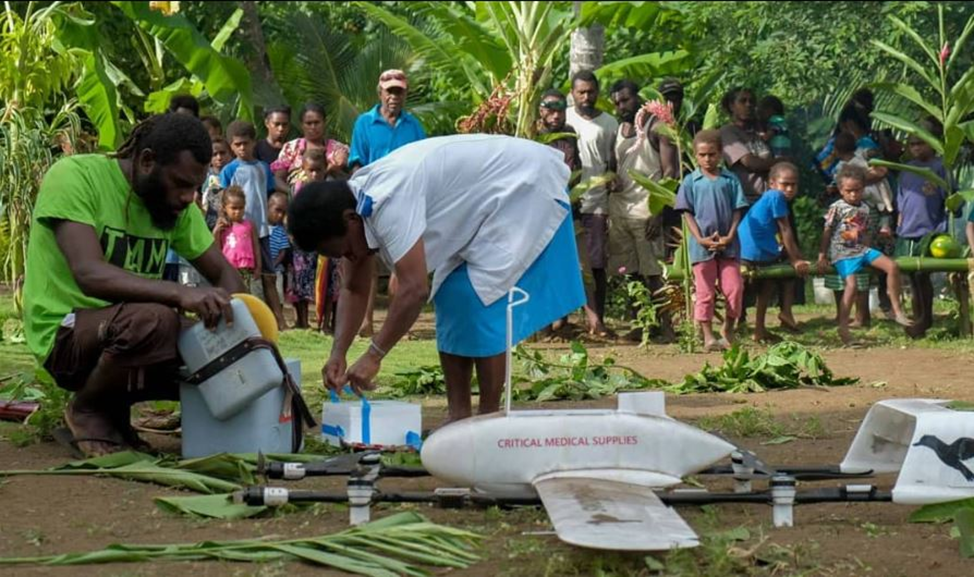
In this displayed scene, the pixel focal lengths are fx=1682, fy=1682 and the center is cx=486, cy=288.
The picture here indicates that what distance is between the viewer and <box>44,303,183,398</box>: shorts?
6.14 metres

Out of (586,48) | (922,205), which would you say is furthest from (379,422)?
(586,48)

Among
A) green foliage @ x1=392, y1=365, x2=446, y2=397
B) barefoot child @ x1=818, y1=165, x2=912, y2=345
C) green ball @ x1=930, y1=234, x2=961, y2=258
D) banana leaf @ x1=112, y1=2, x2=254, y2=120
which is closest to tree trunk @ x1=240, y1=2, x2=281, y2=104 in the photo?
banana leaf @ x1=112, y1=2, x2=254, y2=120

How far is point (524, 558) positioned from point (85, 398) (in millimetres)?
2595

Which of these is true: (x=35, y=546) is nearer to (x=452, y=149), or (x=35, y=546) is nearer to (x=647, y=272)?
(x=452, y=149)

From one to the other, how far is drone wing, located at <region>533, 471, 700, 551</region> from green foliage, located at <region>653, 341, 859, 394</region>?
3.79 meters

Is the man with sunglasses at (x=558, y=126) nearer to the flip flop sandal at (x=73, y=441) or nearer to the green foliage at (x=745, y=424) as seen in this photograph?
the green foliage at (x=745, y=424)

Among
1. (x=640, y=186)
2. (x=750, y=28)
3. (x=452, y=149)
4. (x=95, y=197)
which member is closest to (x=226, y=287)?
(x=95, y=197)

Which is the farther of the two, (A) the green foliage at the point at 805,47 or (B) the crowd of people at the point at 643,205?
(A) the green foliage at the point at 805,47

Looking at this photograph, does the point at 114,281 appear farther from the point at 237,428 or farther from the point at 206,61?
the point at 206,61

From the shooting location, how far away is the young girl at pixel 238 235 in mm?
12133

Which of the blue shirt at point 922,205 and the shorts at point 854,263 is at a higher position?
the blue shirt at point 922,205

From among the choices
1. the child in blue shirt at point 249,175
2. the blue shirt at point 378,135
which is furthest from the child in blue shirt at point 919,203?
the child in blue shirt at point 249,175

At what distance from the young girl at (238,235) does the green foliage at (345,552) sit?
7594 millimetres

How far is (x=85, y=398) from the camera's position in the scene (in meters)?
6.46
